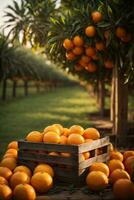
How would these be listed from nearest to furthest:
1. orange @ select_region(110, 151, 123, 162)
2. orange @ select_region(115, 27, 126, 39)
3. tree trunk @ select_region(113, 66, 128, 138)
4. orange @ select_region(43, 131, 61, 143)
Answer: orange @ select_region(43, 131, 61, 143)
orange @ select_region(110, 151, 123, 162)
orange @ select_region(115, 27, 126, 39)
tree trunk @ select_region(113, 66, 128, 138)

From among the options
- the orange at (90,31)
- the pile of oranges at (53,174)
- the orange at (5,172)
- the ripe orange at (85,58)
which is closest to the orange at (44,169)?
the pile of oranges at (53,174)

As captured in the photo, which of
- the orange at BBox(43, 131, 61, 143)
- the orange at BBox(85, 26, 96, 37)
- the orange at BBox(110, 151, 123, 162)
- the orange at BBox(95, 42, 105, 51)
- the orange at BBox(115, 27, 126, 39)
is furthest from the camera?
the orange at BBox(95, 42, 105, 51)

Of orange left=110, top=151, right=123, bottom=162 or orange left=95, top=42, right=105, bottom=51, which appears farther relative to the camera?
orange left=95, top=42, right=105, bottom=51

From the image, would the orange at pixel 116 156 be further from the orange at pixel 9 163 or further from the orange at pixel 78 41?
the orange at pixel 78 41

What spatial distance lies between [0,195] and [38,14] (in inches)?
263

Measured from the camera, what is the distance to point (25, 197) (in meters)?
4.57

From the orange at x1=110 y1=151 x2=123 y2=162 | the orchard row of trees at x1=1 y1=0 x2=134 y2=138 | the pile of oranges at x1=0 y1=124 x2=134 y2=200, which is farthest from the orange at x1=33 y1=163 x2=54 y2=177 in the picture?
the orchard row of trees at x1=1 y1=0 x2=134 y2=138

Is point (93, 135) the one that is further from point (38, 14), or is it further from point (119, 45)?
point (38, 14)

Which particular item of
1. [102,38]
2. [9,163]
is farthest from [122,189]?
[102,38]

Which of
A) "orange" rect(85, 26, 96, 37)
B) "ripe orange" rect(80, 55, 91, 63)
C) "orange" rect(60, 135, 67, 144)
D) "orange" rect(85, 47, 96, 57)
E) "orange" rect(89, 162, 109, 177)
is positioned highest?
"orange" rect(85, 26, 96, 37)

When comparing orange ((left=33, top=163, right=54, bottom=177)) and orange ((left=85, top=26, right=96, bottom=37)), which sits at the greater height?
orange ((left=85, top=26, right=96, bottom=37))

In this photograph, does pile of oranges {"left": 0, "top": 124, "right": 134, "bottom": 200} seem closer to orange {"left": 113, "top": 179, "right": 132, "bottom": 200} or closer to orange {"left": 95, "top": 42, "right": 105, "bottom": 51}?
orange {"left": 113, "top": 179, "right": 132, "bottom": 200}

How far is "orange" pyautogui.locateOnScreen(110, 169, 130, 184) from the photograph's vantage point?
16.3 feet

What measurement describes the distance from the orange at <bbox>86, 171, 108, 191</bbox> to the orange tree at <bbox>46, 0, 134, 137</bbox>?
1523mm
